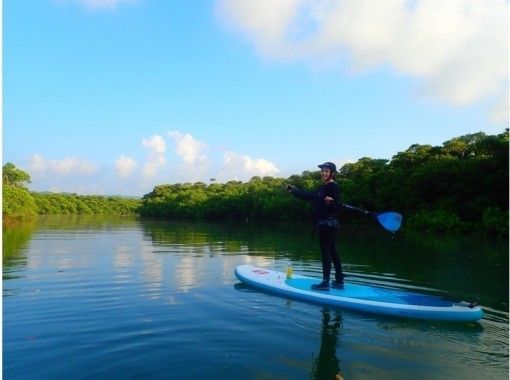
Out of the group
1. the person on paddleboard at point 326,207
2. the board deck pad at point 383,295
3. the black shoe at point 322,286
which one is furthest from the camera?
the black shoe at point 322,286

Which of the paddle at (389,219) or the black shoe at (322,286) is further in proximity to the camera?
the paddle at (389,219)

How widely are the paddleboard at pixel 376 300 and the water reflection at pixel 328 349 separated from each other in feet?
1.73

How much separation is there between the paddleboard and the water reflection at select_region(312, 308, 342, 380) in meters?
0.53

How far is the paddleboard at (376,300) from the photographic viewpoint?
7523 mm

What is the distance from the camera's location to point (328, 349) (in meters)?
6.21

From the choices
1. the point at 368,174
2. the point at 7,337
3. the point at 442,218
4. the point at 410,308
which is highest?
the point at 368,174

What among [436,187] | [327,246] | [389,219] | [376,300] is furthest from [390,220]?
[436,187]

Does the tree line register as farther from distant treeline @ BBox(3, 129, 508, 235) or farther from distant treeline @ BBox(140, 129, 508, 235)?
distant treeline @ BBox(140, 129, 508, 235)

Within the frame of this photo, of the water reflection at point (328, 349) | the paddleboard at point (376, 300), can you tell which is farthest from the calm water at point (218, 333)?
the paddleboard at point (376, 300)

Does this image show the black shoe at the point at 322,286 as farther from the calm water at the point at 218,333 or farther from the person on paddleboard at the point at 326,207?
the calm water at the point at 218,333

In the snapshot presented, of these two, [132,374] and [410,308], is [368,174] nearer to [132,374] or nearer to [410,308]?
[410,308]

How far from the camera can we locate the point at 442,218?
122 feet

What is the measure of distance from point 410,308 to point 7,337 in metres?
6.63

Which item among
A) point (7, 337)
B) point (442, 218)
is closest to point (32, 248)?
point (7, 337)
